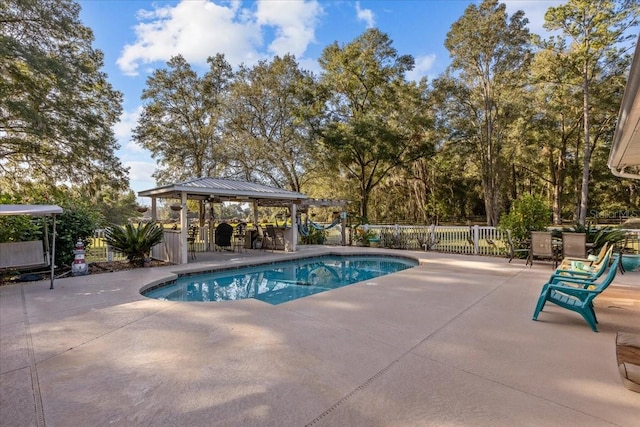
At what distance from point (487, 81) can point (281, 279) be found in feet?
57.0

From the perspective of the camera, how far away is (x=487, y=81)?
17922 millimetres

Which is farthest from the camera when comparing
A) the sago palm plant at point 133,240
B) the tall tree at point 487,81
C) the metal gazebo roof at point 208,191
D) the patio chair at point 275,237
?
the tall tree at point 487,81

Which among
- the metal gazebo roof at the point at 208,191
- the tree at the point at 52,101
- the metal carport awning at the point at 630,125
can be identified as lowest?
the metal carport awning at the point at 630,125

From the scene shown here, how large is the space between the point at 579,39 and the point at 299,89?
13319 millimetres

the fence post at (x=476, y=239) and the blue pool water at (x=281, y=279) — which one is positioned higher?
the fence post at (x=476, y=239)

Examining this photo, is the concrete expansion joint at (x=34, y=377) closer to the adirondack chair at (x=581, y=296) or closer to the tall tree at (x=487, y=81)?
the adirondack chair at (x=581, y=296)

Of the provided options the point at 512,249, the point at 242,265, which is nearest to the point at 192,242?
the point at 242,265

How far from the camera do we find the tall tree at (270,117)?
17.6m

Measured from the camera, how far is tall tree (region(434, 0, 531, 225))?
55.9 feet

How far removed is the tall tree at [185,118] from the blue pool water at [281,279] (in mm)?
11073

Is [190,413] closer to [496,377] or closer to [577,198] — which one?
[496,377]

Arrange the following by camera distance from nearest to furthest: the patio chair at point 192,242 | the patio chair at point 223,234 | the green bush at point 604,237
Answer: the green bush at point 604,237, the patio chair at point 192,242, the patio chair at point 223,234

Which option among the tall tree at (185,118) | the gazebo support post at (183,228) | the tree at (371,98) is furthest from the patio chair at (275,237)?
the tall tree at (185,118)

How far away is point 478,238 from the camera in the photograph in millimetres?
9938
